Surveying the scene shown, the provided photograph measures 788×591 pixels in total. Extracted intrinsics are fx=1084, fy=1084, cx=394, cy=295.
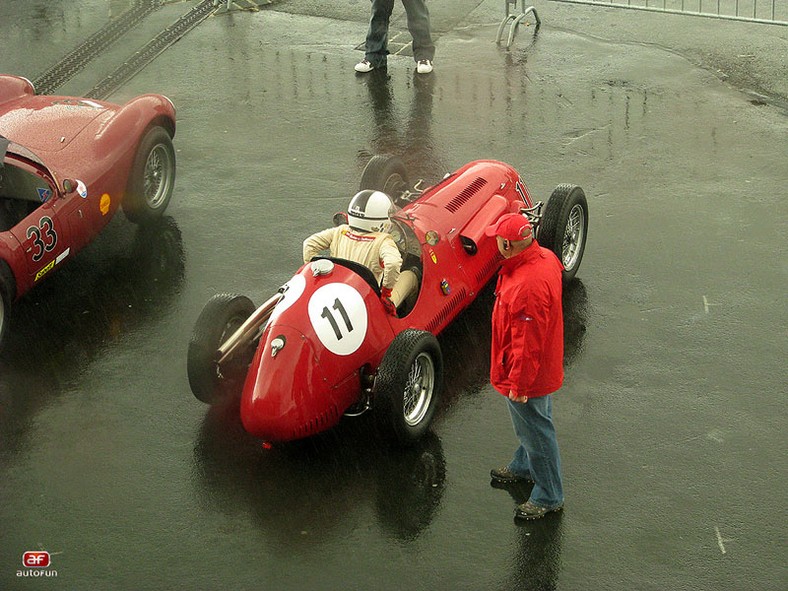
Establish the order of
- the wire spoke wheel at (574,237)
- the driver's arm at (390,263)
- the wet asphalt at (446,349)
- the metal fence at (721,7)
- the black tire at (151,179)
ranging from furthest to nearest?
1. the metal fence at (721,7)
2. the black tire at (151,179)
3. the wire spoke wheel at (574,237)
4. the driver's arm at (390,263)
5. the wet asphalt at (446,349)

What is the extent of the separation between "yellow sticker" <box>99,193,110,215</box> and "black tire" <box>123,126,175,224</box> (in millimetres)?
305

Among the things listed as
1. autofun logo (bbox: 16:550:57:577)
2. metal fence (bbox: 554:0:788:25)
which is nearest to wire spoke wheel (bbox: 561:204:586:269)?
autofun logo (bbox: 16:550:57:577)

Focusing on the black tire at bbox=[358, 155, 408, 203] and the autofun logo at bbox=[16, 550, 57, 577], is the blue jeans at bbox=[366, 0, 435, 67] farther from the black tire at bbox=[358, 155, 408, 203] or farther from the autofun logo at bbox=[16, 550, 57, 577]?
the autofun logo at bbox=[16, 550, 57, 577]

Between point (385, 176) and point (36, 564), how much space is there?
4.31 m

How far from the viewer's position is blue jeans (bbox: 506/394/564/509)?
610 cm

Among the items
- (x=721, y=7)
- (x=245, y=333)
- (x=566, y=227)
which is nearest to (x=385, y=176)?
(x=566, y=227)

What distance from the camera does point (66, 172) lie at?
886cm

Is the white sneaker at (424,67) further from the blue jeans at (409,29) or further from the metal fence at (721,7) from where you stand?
the metal fence at (721,7)

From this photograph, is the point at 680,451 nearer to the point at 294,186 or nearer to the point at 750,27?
the point at 294,186

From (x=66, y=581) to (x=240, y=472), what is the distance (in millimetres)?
1266

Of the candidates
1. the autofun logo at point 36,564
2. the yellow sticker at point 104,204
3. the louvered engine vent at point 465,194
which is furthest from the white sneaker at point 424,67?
the autofun logo at point 36,564

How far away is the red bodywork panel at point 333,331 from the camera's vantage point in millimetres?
6570

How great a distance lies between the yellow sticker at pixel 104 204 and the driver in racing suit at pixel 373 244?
8.32ft

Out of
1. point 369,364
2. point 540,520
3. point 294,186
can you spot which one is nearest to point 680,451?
point 540,520
